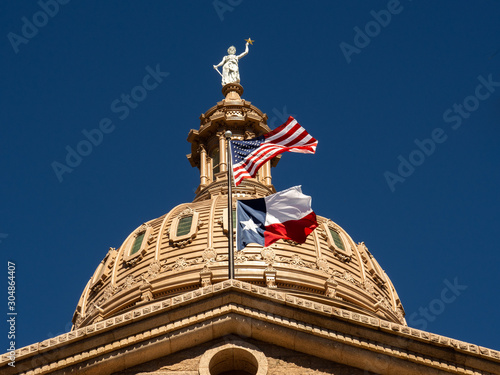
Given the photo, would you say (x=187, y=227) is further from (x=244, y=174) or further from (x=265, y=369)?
(x=265, y=369)

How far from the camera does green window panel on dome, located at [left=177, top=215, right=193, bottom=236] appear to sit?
193 ft

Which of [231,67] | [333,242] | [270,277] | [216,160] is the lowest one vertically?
[270,277]

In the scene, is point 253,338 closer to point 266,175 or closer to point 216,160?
point 266,175

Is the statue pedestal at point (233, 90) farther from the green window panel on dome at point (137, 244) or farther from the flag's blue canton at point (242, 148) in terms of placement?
the flag's blue canton at point (242, 148)

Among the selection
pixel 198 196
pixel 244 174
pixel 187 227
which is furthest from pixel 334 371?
pixel 198 196

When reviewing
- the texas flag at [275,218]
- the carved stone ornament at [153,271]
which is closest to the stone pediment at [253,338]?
the texas flag at [275,218]

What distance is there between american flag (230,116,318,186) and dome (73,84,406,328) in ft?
71.2

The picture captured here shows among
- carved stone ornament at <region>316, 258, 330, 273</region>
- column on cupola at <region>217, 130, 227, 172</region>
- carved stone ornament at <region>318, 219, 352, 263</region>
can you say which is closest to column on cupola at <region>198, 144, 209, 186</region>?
column on cupola at <region>217, 130, 227, 172</region>

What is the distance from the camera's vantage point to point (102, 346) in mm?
20812

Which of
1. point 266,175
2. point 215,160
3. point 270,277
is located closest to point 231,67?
point 215,160

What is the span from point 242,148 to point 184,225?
29.3m

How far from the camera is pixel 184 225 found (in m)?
59.6

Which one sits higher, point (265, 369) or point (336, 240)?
point (336, 240)

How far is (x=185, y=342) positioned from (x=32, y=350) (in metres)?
2.92
